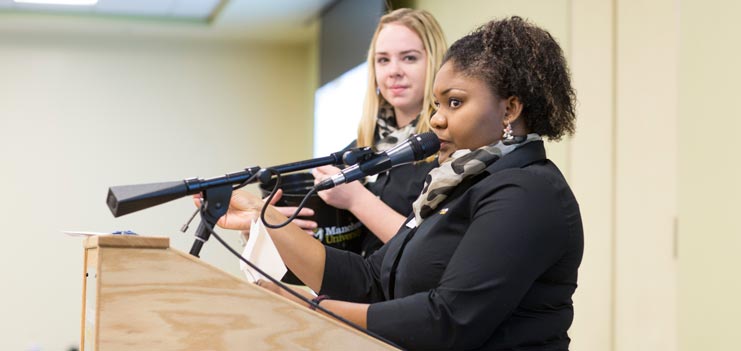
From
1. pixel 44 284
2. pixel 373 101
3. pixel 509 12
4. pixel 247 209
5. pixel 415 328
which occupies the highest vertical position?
pixel 509 12

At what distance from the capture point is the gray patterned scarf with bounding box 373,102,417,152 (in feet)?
8.19

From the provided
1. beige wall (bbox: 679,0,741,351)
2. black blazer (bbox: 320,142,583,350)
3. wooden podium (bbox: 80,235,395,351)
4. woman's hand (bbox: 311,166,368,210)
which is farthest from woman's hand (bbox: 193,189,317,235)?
beige wall (bbox: 679,0,741,351)

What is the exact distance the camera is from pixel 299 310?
1.26 metres

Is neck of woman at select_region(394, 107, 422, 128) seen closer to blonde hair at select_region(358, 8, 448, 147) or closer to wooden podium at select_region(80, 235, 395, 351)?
blonde hair at select_region(358, 8, 448, 147)

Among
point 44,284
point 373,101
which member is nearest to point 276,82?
point 44,284

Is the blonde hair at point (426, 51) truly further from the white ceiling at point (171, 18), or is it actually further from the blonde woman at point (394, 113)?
the white ceiling at point (171, 18)

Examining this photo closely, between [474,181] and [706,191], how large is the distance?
1.28 metres

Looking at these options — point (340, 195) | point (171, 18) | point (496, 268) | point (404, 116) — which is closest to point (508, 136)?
point (496, 268)

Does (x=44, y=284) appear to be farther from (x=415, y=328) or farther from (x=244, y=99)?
(x=415, y=328)

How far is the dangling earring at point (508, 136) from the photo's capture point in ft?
5.23

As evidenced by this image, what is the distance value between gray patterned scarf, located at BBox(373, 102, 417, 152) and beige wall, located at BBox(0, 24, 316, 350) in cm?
392

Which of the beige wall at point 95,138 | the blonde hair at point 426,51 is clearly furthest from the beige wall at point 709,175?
the beige wall at point 95,138

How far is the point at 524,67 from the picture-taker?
5.26ft

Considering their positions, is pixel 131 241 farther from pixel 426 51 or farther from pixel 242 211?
pixel 426 51
